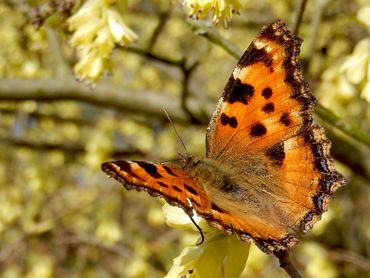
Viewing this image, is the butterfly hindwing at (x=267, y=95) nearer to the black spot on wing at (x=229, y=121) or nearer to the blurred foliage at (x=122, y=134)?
the black spot on wing at (x=229, y=121)

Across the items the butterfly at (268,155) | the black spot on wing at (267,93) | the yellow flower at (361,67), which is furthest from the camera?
the yellow flower at (361,67)

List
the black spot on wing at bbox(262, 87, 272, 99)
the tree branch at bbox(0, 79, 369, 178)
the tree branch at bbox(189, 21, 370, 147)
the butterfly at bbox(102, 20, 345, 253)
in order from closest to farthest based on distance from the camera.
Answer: the butterfly at bbox(102, 20, 345, 253), the black spot on wing at bbox(262, 87, 272, 99), the tree branch at bbox(189, 21, 370, 147), the tree branch at bbox(0, 79, 369, 178)

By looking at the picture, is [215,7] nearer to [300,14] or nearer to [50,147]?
[300,14]

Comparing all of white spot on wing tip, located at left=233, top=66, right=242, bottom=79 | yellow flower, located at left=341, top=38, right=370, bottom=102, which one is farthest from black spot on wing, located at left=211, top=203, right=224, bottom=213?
yellow flower, located at left=341, top=38, right=370, bottom=102

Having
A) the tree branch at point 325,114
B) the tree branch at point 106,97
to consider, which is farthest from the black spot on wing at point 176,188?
the tree branch at point 106,97

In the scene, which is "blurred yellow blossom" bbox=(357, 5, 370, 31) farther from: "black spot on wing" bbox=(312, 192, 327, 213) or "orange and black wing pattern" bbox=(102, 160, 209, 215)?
"orange and black wing pattern" bbox=(102, 160, 209, 215)
